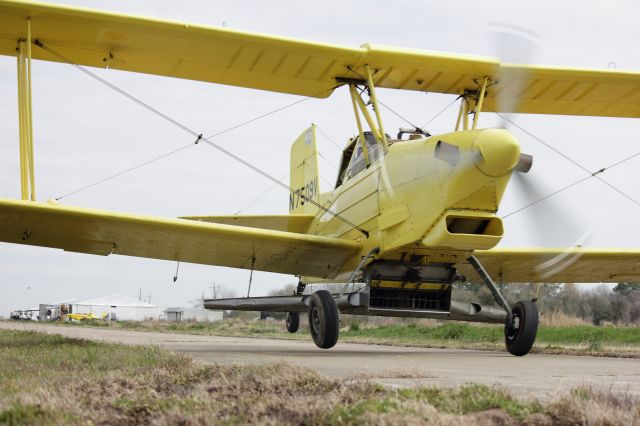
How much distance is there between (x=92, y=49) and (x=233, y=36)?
2256 mm

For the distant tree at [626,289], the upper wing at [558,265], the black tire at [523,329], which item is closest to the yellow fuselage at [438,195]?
the black tire at [523,329]

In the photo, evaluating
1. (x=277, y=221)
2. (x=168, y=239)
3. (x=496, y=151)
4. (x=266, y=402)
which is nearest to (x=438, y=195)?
(x=496, y=151)

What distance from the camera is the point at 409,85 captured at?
1315cm

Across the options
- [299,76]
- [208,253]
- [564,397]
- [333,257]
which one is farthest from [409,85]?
[564,397]

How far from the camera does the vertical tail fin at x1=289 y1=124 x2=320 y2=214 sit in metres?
17.0

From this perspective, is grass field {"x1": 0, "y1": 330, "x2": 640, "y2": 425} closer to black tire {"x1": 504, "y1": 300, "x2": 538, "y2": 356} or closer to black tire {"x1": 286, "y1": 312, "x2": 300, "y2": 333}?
black tire {"x1": 504, "y1": 300, "x2": 538, "y2": 356}

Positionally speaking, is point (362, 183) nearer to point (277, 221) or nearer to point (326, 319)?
point (326, 319)

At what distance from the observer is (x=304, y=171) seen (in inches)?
710

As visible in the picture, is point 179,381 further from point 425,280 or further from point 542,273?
point 542,273

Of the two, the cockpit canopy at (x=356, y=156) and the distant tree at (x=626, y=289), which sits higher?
the cockpit canopy at (x=356, y=156)

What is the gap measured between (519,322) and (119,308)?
64.2 metres

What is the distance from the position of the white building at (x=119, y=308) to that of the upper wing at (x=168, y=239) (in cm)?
5572

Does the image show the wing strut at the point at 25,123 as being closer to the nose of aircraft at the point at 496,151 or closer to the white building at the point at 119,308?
the nose of aircraft at the point at 496,151

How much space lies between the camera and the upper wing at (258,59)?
11438 millimetres
